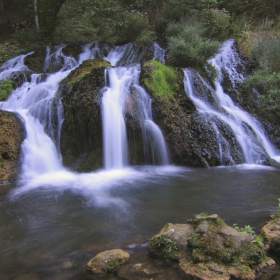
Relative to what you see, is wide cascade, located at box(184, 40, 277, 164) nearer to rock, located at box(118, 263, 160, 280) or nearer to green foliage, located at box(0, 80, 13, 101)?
rock, located at box(118, 263, 160, 280)

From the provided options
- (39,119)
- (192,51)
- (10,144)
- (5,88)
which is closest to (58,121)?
(39,119)

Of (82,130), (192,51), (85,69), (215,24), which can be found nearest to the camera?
(82,130)

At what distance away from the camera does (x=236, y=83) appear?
1239 centimetres

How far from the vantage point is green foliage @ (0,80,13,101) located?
419 inches

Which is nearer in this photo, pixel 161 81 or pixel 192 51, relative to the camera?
pixel 161 81

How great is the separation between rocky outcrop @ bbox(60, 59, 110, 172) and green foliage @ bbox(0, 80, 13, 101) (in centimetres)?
291

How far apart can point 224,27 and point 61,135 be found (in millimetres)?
10976

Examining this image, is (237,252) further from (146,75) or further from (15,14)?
(15,14)

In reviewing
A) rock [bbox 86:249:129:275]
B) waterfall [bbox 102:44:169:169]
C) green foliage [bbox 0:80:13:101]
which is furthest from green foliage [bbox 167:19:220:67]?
rock [bbox 86:249:129:275]

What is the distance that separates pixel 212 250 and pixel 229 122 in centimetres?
688

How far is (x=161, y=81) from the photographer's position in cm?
947

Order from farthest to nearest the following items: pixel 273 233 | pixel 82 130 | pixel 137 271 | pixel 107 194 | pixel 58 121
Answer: pixel 58 121 → pixel 82 130 → pixel 107 194 → pixel 273 233 → pixel 137 271

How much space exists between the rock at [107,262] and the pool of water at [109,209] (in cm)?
13

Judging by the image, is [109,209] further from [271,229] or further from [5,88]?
[5,88]
